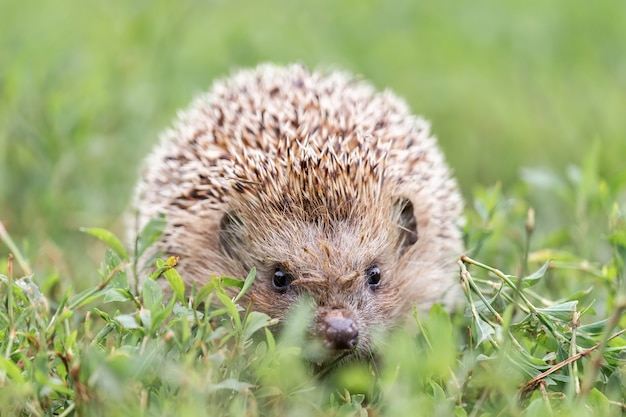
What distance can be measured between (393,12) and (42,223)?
2.98 metres

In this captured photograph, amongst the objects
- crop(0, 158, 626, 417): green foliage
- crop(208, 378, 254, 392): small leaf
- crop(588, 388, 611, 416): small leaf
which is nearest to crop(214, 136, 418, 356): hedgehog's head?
crop(0, 158, 626, 417): green foliage

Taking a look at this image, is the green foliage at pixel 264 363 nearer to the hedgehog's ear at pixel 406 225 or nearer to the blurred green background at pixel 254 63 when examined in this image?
the hedgehog's ear at pixel 406 225

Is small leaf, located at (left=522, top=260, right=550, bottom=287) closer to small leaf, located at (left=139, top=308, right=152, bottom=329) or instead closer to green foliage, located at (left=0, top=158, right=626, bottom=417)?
green foliage, located at (left=0, top=158, right=626, bottom=417)

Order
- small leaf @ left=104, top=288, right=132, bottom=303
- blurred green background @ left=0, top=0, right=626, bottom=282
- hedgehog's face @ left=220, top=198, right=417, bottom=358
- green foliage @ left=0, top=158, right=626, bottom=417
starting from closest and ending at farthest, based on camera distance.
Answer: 1. green foliage @ left=0, top=158, right=626, bottom=417
2. small leaf @ left=104, top=288, right=132, bottom=303
3. hedgehog's face @ left=220, top=198, right=417, bottom=358
4. blurred green background @ left=0, top=0, right=626, bottom=282

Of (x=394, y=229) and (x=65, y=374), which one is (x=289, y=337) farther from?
(x=394, y=229)

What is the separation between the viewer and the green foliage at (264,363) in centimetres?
191

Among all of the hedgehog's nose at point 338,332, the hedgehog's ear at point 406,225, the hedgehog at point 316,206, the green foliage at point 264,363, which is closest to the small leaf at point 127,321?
the green foliage at point 264,363

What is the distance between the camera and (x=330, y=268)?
2.51m

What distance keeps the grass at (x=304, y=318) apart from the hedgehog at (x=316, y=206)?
0.14 meters

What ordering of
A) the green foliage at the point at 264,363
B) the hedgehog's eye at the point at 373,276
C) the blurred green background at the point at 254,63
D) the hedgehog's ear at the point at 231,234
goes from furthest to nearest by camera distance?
the blurred green background at the point at 254,63 → the hedgehog's ear at the point at 231,234 → the hedgehog's eye at the point at 373,276 → the green foliage at the point at 264,363

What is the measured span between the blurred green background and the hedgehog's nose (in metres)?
1.29

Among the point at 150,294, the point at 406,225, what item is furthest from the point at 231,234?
the point at 150,294

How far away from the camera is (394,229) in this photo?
284 cm

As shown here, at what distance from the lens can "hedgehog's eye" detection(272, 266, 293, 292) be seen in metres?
2.60
